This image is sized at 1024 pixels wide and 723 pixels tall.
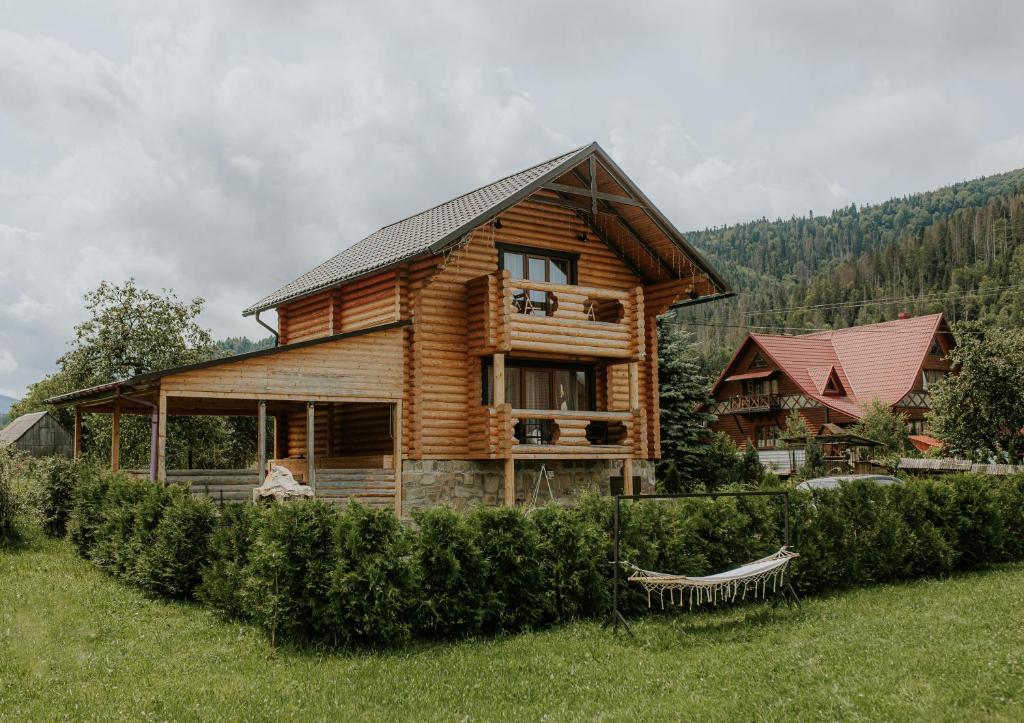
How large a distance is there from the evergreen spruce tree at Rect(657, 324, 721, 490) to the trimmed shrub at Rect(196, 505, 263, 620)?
18.4 m

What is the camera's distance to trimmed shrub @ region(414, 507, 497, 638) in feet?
30.7

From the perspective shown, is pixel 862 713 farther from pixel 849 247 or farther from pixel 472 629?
pixel 849 247

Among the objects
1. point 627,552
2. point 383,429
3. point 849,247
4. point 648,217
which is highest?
point 849,247

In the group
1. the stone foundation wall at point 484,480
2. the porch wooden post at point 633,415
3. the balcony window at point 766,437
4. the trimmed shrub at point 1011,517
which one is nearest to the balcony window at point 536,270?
the porch wooden post at point 633,415

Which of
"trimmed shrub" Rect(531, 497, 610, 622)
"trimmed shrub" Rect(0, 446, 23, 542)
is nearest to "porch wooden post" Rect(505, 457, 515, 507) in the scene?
"trimmed shrub" Rect(531, 497, 610, 622)

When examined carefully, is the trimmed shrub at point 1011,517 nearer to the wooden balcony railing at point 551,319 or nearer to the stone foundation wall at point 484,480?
the stone foundation wall at point 484,480

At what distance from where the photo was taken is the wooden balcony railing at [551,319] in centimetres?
1833

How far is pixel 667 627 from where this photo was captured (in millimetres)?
9734

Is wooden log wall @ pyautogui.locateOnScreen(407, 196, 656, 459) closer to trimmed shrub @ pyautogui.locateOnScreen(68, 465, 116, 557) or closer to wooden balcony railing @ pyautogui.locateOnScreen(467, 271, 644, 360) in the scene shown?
wooden balcony railing @ pyautogui.locateOnScreen(467, 271, 644, 360)

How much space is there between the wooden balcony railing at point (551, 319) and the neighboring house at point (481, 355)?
0.03m

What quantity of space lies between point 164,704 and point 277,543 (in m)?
2.04

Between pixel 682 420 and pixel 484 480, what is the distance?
10748mm

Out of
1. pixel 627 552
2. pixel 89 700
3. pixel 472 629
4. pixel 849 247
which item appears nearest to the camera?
pixel 89 700

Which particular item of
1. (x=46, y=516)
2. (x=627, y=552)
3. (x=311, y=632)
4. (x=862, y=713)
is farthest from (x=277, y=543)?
(x=46, y=516)
